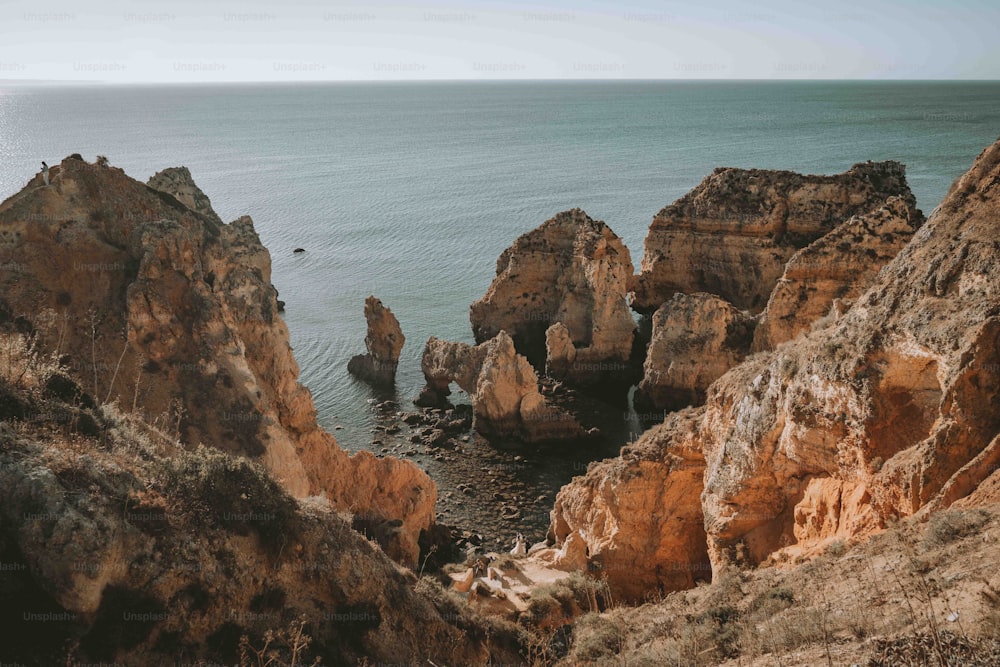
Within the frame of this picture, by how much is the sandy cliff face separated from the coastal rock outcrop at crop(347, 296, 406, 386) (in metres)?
19.5

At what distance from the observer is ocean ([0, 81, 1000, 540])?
3834 centimetres

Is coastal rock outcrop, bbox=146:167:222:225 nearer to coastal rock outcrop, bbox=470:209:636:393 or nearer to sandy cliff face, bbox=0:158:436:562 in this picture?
sandy cliff face, bbox=0:158:436:562

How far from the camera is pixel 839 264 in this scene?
2711 cm

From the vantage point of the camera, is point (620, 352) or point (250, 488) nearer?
point (250, 488)

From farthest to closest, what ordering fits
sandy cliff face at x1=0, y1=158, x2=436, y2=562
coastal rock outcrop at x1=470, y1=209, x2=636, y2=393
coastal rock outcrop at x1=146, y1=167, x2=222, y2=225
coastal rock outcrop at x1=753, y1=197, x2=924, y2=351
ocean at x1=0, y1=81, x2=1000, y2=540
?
1. coastal rock outcrop at x1=470, y1=209, x2=636, y2=393
2. ocean at x1=0, y1=81, x2=1000, y2=540
3. coastal rock outcrop at x1=146, y1=167, x2=222, y2=225
4. coastal rock outcrop at x1=753, y1=197, x2=924, y2=351
5. sandy cliff face at x1=0, y1=158, x2=436, y2=562

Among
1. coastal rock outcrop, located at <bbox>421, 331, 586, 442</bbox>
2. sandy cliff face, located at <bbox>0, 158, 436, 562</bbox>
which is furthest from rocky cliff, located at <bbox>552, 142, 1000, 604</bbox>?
coastal rock outcrop, located at <bbox>421, 331, 586, 442</bbox>

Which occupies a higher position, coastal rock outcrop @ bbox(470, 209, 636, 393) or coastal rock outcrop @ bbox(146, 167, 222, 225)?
coastal rock outcrop @ bbox(146, 167, 222, 225)

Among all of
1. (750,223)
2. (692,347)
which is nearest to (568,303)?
(692,347)

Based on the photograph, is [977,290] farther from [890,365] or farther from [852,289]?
[852,289]

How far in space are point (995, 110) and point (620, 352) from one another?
180 metres

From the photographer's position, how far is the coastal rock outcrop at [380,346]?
4150 centimetres

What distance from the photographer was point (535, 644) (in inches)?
525

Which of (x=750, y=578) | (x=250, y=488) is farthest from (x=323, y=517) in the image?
(x=750, y=578)

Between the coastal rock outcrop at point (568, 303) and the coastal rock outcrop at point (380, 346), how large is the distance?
6141 mm
